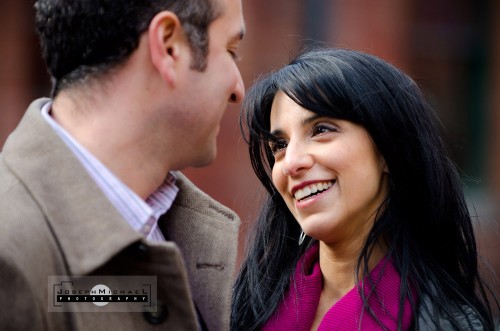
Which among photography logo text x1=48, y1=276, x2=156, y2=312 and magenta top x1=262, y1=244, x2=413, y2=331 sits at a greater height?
photography logo text x1=48, y1=276, x2=156, y2=312

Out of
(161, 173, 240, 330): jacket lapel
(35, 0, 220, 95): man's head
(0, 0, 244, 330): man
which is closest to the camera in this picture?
(0, 0, 244, 330): man

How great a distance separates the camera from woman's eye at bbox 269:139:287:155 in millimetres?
3279

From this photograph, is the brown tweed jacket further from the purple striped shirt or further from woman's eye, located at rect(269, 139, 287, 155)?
woman's eye, located at rect(269, 139, 287, 155)

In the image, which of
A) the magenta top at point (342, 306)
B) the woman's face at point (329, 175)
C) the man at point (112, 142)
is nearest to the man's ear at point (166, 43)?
the man at point (112, 142)

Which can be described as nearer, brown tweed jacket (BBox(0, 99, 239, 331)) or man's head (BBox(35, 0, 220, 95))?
brown tweed jacket (BBox(0, 99, 239, 331))

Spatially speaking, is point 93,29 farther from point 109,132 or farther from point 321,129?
point 321,129

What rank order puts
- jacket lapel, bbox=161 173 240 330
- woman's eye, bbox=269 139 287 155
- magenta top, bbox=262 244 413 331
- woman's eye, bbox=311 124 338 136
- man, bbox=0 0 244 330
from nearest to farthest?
man, bbox=0 0 244 330
jacket lapel, bbox=161 173 240 330
magenta top, bbox=262 244 413 331
woman's eye, bbox=311 124 338 136
woman's eye, bbox=269 139 287 155

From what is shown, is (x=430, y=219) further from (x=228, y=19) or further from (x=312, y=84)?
(x=228, y=19)

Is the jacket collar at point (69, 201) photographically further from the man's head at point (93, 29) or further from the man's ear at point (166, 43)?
the man's ear at point (166, 43)

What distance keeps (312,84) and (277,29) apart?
4573 millimetres

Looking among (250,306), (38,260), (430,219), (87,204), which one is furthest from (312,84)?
(38,260)

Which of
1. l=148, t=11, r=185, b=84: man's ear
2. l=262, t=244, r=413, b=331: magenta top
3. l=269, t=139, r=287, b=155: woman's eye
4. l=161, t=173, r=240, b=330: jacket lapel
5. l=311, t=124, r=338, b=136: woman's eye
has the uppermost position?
l=148, t=11, r=185, b=84: man's ear

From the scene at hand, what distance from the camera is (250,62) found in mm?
7422

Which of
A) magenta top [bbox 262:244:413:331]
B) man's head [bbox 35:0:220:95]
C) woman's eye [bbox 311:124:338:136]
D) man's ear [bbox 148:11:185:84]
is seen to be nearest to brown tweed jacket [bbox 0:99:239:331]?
man's head [bbox 35:0:220:95]
